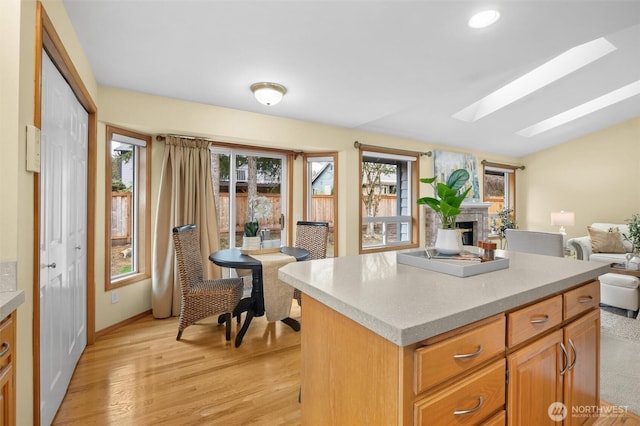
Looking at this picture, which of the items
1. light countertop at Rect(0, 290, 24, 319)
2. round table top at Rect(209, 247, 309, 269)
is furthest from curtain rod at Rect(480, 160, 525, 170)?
light countertop at Rect(0, 290, 24, 319)

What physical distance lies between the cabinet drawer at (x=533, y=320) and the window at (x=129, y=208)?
10.8ft

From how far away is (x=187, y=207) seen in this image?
10.9ft

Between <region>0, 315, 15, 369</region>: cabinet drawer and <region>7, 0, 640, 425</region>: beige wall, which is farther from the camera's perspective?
<region>7, 0, 640, 425</region>: beige wall

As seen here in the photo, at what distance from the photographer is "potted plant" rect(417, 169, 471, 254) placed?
1455mm

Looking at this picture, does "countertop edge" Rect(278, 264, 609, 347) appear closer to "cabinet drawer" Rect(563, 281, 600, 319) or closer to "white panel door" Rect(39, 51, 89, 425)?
"cabinet drawer" Rect(563, 281, 600, 319)

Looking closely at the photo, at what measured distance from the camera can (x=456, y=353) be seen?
88cm

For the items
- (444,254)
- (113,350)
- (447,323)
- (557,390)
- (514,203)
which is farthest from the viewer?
(514,203)

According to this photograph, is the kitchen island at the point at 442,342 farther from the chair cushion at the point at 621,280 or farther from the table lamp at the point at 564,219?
the table lamp at the point at 564,219

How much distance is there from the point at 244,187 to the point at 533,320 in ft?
11.2

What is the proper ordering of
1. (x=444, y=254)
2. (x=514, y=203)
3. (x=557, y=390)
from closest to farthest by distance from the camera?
(x=557, y=390) < (x=444, y=254) < (x=514, y=203)

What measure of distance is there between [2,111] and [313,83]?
224 cm

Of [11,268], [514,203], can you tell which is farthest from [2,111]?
[514,203]

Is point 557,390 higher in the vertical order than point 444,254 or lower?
lower

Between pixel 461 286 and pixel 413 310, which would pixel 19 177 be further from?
pixel 461 286
